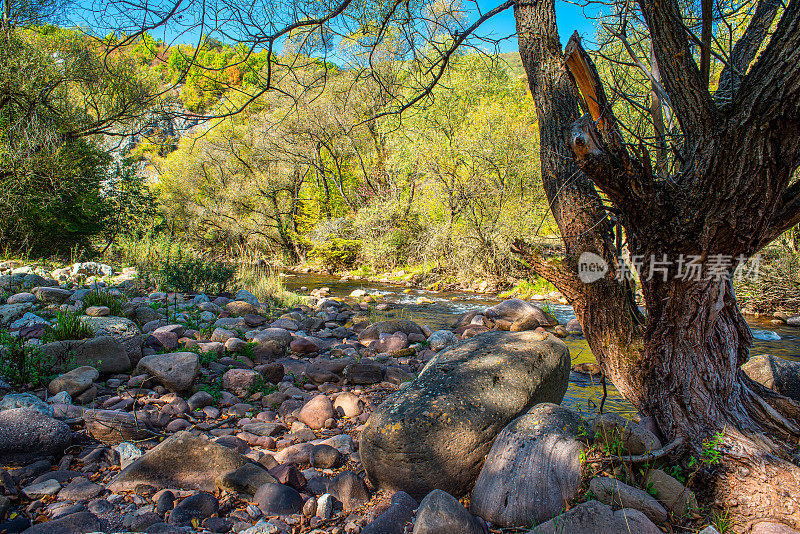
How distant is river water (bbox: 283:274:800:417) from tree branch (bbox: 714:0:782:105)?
1717 millimetres

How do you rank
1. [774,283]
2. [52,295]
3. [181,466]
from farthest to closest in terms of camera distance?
[774,283], [52,295], [181,466]

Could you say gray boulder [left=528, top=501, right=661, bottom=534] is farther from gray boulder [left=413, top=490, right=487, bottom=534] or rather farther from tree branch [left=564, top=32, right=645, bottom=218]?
tree branch [left=564, top=32, right=645, bottom=218]

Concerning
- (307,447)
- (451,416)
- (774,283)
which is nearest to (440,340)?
(307,447)

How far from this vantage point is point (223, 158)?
70.8 feet

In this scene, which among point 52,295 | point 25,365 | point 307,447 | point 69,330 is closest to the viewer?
point 307,447

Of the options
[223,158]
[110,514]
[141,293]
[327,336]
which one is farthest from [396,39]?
[223,158]

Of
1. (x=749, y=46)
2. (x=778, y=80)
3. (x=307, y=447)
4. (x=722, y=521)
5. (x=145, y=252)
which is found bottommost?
(x=307, y=447)

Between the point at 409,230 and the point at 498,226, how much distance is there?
4.95 meters

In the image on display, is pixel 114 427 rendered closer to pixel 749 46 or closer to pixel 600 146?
pixel 600 146

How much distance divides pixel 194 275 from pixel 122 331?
15.1ft

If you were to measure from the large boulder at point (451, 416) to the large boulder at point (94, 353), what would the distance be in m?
2.38

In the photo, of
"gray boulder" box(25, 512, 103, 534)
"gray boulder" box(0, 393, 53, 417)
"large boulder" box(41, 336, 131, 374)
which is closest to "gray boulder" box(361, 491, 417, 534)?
"gray boulder" box(25, 512, 103, 534)

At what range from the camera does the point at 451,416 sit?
280 cm

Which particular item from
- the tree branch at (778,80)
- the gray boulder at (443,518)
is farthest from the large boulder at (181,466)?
the tree branch at (778,80)
